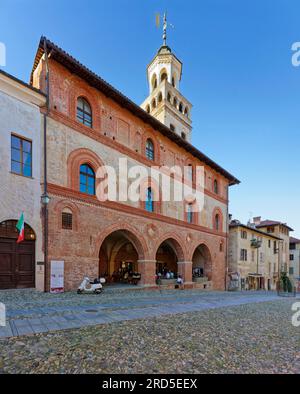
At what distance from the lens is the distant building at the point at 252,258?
30.6 meters

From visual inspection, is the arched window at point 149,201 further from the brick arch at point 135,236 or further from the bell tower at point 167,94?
the bell tower at point 167,94

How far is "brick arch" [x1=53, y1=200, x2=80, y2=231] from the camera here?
1219 centimetres

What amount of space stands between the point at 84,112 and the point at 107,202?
18.8ft

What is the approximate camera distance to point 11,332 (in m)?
5.22

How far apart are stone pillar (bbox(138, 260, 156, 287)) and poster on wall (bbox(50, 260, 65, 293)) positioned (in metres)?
6.63

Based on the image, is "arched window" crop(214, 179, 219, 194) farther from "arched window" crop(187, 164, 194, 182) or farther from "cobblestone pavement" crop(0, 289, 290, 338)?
"cobblestone pavement" crop(0, 289, 290, 338)

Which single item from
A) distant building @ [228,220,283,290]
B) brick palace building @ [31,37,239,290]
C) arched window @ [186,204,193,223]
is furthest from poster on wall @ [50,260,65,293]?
distant building @ [228,220,283,290]

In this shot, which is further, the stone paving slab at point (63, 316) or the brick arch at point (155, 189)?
the brick arch at point (155, 189)

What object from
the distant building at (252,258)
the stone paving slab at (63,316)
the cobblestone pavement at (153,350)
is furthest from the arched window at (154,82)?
the cobblestone pavement at (153,350)

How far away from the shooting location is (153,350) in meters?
4.76

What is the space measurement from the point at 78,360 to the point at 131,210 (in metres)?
12.4

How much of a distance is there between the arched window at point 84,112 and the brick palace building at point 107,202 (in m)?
0.06

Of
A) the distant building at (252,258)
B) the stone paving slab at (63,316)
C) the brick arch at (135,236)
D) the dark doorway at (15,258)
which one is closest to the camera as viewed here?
the stone paving slab at (63,316)
